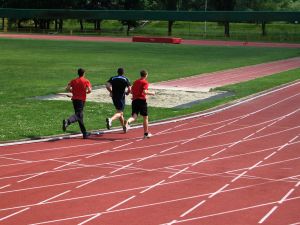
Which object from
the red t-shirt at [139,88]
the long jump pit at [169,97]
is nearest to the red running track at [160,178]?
the red t-shirt at [139,88]

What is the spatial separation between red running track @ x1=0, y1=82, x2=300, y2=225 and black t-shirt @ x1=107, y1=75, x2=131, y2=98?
45.2 inches

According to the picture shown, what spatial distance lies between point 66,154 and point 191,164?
116 inches

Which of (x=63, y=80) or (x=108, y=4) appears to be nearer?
(x=63, y=80)

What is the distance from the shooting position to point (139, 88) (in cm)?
1550

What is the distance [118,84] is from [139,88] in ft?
2.17

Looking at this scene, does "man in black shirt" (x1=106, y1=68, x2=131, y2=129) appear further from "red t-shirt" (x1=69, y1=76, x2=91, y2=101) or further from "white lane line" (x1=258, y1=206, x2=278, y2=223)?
"white lane line" (x1=258, y1=206, x2=278, y2=223)

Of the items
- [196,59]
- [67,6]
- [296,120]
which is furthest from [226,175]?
[67,6]

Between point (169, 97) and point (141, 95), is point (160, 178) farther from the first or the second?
point (169, 97)

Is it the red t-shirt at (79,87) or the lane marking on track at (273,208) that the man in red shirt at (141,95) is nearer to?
the red t-shirt at (79,87)

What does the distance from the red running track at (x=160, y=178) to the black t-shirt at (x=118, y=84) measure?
1.15 metres

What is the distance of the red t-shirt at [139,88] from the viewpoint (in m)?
15.4

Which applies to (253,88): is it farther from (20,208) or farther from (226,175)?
(20,208)

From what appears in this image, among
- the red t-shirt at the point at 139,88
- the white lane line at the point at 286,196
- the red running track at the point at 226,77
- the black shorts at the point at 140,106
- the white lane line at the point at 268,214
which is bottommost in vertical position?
the red running track at the point at 226,77

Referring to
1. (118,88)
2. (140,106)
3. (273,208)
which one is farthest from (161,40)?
(273,208)
